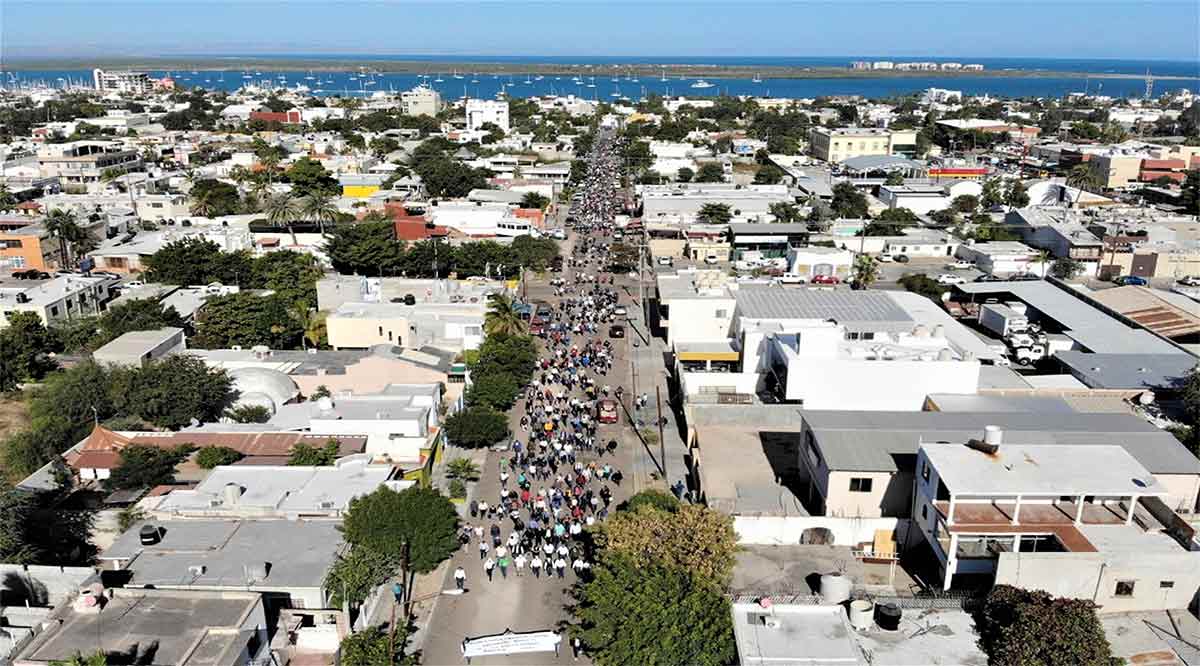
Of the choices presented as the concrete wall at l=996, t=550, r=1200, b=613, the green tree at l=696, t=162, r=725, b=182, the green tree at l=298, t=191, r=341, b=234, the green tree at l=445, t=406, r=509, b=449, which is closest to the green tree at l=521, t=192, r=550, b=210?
the green tree at l=298, t=191, r=341, b=234

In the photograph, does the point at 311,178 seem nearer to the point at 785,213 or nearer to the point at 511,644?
the point at 785,213

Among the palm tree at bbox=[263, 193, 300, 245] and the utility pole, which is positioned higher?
the palm tree at bbox=[263, 193, 300, 245]

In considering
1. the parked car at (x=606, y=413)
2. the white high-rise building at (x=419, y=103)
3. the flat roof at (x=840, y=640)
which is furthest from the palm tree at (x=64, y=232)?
the white high-rise building at (x=419, y=103)

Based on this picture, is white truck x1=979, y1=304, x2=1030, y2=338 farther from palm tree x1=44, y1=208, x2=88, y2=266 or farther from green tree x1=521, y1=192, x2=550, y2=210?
palm tree x1=44, y1=208, x2=88, y2=266

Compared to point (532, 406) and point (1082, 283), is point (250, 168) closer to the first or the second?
point (532, 406)

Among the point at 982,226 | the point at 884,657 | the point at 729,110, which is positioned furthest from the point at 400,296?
the point at 729,110

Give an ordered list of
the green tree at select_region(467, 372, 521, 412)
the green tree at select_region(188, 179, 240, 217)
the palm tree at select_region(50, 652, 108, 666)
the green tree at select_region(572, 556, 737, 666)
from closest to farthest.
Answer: the palm tree at select_region(50, 652, 108, 666)
the green tree at select_region(572, 556, 737, 666)
the green tree at select_region(467, 372, 521, 412)
the green tree at select_region(188, 179, 240, 217)
